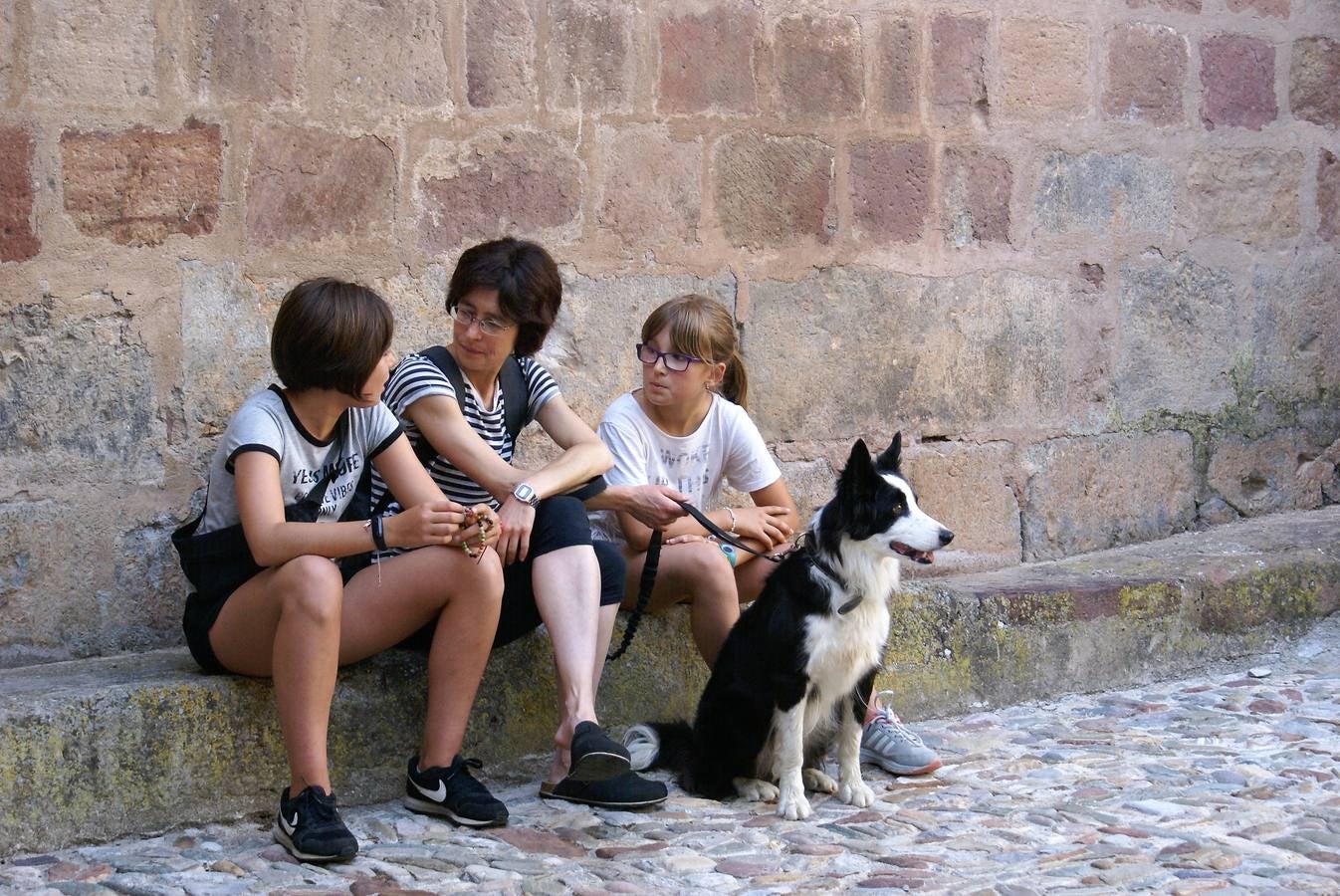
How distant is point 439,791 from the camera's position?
3.45 m

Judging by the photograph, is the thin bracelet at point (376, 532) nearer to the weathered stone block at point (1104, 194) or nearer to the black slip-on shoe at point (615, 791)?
the black slip-on shoe at point (615, 791)

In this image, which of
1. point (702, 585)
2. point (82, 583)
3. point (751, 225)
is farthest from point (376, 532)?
point (751, 225)

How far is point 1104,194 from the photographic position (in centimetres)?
545

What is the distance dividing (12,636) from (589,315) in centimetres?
184

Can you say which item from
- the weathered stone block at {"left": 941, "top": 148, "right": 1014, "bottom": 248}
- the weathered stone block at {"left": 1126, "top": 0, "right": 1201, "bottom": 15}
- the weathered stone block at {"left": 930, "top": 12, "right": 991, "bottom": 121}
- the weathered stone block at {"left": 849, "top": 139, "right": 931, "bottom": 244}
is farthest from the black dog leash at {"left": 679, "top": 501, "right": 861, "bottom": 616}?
the weathered stone block at {"left": 1126, "top": 0, "right": 1201, "bottom": 15}

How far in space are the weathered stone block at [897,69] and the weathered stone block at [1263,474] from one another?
1796mm

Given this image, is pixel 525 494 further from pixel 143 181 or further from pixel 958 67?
pixel 958 67

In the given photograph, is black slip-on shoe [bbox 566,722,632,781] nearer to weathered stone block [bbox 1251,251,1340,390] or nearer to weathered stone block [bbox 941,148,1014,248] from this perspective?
weathered stone block [bbox 941,148,1014,248]

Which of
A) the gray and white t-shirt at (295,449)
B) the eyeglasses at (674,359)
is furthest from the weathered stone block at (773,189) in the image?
the gray and white t-shirt at (295,449)

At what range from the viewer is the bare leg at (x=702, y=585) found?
12.9ft

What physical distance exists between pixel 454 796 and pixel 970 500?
2480 mm

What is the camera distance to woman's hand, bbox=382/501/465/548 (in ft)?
10.7

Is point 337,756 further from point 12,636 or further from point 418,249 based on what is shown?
point 418,249

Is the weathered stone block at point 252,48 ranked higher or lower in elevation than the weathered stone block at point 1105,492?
higher
